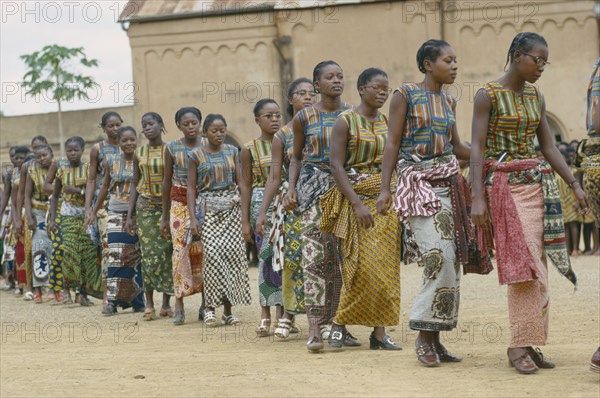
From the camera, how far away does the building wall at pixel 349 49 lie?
1051 inches

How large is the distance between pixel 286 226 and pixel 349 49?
63.1 ft

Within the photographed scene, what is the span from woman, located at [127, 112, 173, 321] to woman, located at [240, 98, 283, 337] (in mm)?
1495

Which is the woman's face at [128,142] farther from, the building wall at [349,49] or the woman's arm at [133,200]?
the building wall at [349,49]

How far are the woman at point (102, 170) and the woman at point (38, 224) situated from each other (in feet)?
6.74

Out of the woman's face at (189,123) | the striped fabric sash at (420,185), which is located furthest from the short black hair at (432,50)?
the woman's face at (189,123)

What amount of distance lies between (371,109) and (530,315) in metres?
2.10

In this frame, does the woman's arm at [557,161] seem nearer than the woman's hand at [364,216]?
Yes

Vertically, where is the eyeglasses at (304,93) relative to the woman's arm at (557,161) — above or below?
above

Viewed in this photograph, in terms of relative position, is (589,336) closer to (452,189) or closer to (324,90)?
(452,189)

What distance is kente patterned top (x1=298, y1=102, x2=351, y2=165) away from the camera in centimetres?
817

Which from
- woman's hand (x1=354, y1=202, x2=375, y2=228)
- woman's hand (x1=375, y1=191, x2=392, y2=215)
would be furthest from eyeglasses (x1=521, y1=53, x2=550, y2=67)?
woman's hand (x1=354, y1=202, x2=375, y2=228)

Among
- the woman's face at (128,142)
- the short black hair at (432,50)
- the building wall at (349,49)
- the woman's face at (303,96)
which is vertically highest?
the building wall at (349,49)

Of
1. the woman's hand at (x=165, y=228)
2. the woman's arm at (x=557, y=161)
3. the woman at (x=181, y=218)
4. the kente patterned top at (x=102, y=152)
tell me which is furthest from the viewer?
A: the kente patterned top at (x=102, y=152)

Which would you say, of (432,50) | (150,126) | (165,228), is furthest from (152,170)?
(432,50)
